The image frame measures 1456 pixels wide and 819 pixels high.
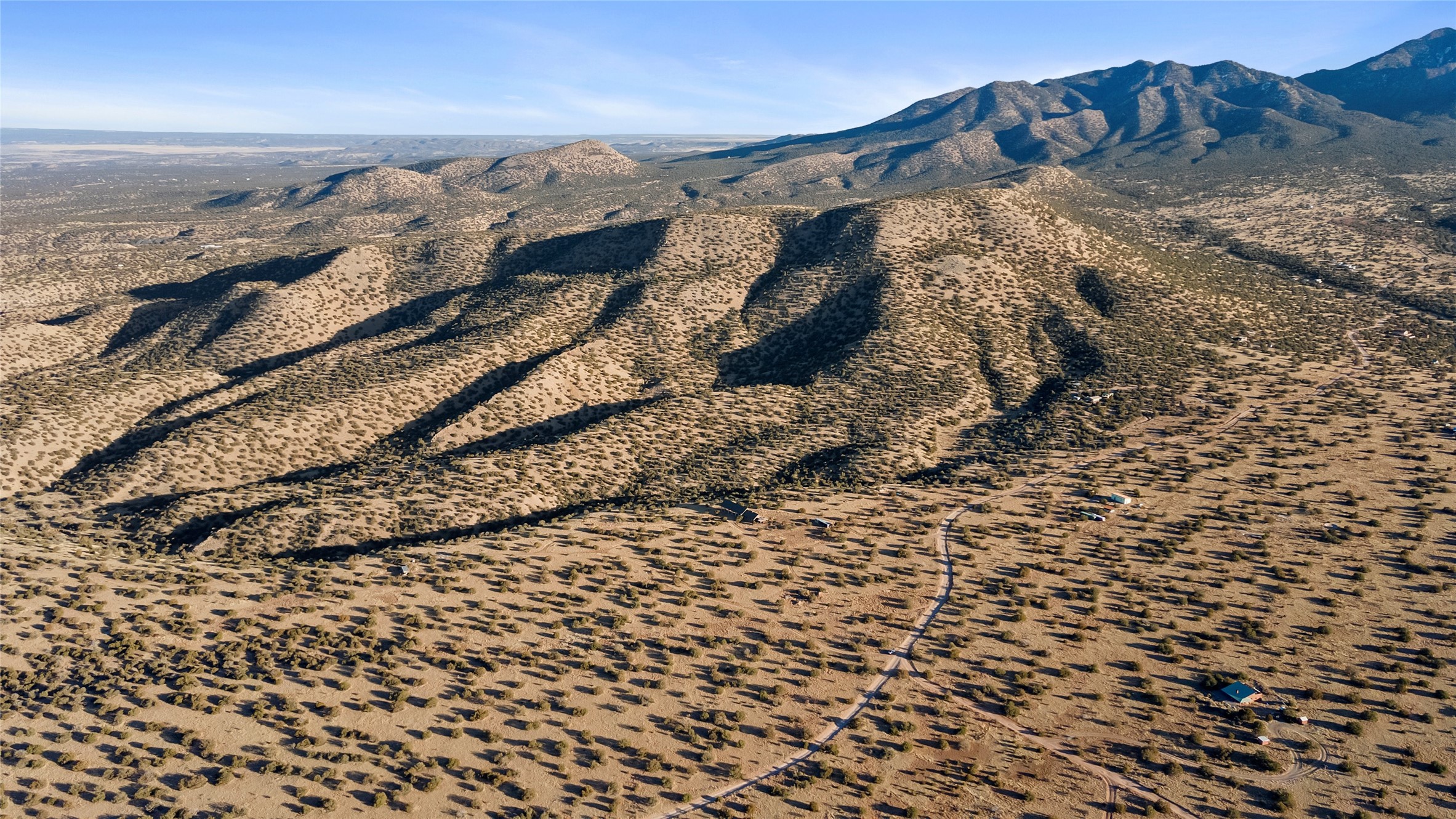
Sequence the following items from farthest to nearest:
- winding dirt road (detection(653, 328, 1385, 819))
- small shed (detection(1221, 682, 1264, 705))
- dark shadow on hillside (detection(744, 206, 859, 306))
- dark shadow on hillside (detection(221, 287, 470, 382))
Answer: dark shadow on hillside (detection(744, 206, 859, 306))
dark shadow on hillside (detection(221, 287, 470, 382))
small shed (detection(1221, 682, 1264, 705))
winding dirt road (detection(653, 328, 1385, 819))

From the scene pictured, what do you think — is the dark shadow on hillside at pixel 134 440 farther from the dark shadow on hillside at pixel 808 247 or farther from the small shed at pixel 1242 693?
the small shed at pixel 1242 693

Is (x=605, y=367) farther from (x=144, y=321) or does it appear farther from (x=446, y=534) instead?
(x=144, y=321)

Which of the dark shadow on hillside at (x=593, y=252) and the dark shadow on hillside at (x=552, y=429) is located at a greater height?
the dark shadow on hillside at (x=593, y=252)

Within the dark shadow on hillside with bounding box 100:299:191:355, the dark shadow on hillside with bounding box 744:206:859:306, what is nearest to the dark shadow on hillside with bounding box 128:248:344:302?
the dark shadow on hillside with bounding box 100:299:191:355

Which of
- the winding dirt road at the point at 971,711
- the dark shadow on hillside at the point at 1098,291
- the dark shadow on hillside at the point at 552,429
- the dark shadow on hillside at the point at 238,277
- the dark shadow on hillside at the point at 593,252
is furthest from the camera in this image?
Answer: the dark shadow on hillside at the point at 238,277

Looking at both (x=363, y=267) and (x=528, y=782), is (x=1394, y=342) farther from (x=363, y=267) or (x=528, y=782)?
(x=363, y=267)

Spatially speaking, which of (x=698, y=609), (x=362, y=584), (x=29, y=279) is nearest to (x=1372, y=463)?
(x=698, y=609)

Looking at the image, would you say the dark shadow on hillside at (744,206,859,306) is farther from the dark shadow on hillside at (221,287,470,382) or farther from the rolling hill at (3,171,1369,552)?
the dark shadow on hillside at (221,287,470,382)

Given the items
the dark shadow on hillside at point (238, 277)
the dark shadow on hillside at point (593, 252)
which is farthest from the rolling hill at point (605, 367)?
the dark shadow on hillside at point (238, 277)
